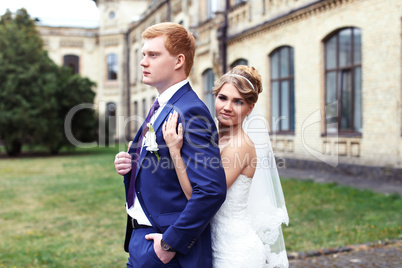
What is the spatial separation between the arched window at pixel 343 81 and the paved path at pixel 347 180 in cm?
155

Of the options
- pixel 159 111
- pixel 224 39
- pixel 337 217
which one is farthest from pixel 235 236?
pixel 224 39

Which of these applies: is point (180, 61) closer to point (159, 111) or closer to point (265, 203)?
point (159, 111)

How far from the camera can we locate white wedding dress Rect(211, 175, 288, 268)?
2.36m

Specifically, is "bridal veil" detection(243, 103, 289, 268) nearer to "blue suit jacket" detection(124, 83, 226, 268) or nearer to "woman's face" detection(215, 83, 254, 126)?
"woman's face" detection(215, 83, 254, 126)

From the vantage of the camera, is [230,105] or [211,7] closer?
[230,105]

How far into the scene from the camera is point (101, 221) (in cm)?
776

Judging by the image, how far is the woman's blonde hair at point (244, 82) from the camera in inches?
94.6

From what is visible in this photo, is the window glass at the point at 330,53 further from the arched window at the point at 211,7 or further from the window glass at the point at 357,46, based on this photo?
the arched window at the point at 211,7

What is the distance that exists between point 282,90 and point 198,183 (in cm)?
1478

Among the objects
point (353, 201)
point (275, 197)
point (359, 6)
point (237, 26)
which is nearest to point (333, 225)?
point (353, 201)

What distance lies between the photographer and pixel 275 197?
293 centimetres

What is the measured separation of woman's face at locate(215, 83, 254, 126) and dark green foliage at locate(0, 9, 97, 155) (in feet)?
71.7

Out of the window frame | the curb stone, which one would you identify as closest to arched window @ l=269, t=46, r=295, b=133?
the curb stone

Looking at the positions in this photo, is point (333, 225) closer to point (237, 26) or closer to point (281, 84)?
point (281, 84)
